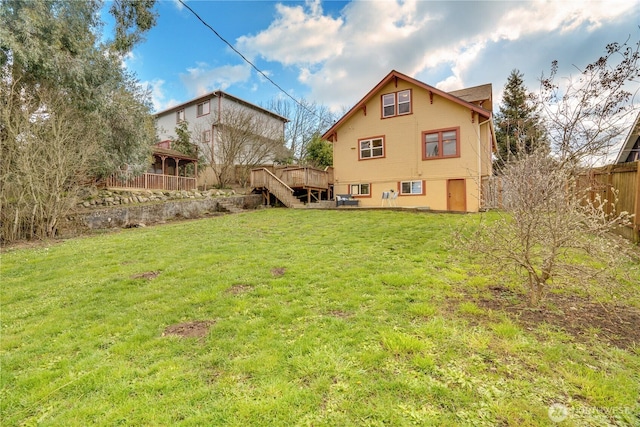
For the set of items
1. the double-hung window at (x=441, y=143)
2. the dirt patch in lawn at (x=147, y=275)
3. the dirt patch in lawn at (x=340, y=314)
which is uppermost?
the double-hung window at (x=441, y=143)

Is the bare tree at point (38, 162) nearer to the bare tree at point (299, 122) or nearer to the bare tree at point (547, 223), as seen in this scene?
the bare tree at point (547, 223)

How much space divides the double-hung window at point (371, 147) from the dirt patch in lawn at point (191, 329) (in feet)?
47.7

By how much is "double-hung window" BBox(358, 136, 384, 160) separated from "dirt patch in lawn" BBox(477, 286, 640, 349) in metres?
13.5

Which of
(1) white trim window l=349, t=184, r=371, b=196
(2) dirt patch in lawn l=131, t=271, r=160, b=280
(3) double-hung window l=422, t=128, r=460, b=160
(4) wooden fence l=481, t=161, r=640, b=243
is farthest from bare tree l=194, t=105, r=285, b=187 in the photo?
(4) wooden fence l=481, t=161, r=640, b=243

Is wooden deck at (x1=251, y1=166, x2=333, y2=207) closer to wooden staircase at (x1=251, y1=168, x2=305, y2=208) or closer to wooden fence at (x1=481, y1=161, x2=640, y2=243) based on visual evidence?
wooden staircase at (x1=251, y1=168, x2=305, y2=208)

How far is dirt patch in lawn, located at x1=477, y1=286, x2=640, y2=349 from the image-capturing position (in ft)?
9.84

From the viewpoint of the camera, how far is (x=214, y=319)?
3.79 metres

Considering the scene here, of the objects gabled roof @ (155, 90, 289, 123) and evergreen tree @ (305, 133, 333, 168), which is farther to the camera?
evergreen tree @ (305, 133, 333, 168)

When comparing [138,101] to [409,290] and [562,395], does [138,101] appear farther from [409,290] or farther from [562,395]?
[562,395]

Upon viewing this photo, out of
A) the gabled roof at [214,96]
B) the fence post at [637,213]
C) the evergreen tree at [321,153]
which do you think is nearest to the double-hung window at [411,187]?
the fence post at [637,213]

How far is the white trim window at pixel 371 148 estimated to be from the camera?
54.8ft

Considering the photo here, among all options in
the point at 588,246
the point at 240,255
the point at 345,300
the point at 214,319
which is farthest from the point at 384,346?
the point at 240,255

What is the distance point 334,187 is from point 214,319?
14875 millimetres

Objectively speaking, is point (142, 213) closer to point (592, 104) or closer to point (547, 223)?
point (547, 223)
